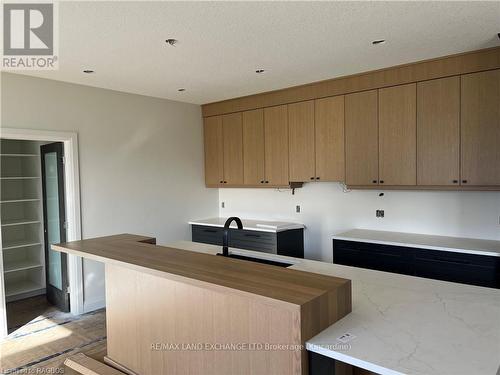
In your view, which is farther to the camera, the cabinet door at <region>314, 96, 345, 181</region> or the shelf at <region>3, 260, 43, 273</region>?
the shelf at <region>3, 260, 43, 273</region>

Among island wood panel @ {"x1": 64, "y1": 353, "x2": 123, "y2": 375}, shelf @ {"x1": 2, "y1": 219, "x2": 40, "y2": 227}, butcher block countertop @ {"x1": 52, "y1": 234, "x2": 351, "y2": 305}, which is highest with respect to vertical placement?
butcher block countertop @ {"x1": 52, "y1": 234, "x2": 351, "y2": 305}

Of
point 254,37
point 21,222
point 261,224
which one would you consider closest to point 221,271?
point 254,37

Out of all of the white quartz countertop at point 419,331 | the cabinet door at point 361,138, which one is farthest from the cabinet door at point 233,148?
the white quartz countertop at point 419,331

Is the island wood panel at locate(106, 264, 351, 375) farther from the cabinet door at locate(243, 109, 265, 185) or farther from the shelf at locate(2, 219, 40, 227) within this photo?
the shelf at locate(2, 219, 40, 227)

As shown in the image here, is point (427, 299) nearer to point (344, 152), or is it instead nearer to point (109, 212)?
point (344, 152)

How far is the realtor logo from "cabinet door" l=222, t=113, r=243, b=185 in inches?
93.4

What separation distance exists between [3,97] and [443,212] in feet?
15.1

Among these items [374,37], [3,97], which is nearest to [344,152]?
[374,37]

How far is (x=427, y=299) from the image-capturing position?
5.77 feet

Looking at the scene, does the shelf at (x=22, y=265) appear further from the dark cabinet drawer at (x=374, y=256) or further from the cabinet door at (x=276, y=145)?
the dark cabinet drawer at (x=374, y=256)

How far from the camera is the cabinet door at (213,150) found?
5426mm

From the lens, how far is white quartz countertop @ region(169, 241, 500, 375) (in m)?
1.18

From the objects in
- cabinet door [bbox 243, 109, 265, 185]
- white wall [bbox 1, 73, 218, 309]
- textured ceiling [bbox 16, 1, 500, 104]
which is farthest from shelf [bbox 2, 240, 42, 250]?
cabinet door [bbox 243, 109, 265, 185]

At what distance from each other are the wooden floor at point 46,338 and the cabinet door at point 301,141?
282 centimetres
